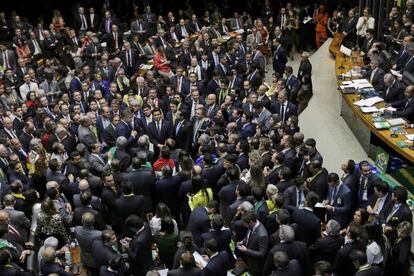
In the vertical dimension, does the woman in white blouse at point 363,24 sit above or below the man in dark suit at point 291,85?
above

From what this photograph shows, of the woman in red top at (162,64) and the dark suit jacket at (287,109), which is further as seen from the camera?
the woman in red top at (162,64)

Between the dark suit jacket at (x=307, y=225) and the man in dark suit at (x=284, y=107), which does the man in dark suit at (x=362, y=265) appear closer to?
the dark suit jacket at (x=307, y=225)

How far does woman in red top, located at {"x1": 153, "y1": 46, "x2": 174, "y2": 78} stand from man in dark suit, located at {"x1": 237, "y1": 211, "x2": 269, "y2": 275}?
7366mm

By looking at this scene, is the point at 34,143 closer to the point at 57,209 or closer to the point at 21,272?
Answer: the point at 57,209

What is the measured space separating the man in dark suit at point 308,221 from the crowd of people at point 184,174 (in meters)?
0.01

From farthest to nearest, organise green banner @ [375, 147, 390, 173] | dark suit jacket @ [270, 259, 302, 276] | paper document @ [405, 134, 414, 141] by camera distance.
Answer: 1. green banner @ [375, 147, 390, 173]
2. paper document @ [405, 134, 414, 141]
3. dark suit jacket @ [270, 259, 302, 276]

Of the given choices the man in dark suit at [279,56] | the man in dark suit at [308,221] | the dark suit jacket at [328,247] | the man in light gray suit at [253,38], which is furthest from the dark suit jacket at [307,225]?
the man in light gray suit at [253,38]

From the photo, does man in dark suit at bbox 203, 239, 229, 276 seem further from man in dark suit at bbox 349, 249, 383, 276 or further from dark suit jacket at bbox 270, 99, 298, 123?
dark suit jacket at bbox 270, 99, 298, 123

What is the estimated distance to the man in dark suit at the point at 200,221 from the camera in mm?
7094

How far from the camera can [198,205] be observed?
7.71 meters

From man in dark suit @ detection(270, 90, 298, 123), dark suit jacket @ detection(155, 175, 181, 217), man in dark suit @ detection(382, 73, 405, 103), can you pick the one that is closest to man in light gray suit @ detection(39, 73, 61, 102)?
man in dark suit @ detection(270, 90, 298, 123)

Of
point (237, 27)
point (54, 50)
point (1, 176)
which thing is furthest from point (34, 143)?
point (237, 27)

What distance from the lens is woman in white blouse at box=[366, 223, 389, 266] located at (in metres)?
6.49

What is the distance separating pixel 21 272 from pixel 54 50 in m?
9.83
